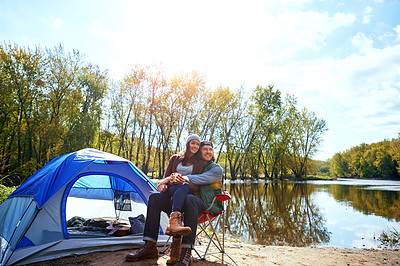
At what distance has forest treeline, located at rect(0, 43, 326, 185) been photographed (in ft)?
41.3

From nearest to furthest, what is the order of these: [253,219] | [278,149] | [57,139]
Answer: [253,219], [57,139], [278,149]

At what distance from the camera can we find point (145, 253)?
2402 mm

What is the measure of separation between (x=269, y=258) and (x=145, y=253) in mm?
1451

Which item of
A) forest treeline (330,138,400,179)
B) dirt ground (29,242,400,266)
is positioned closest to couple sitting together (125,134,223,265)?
dirt ground (29,242,400,266)

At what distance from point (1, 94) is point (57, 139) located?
332 centimetres

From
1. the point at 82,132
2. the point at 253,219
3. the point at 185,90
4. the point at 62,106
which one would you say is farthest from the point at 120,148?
the point at 253,219

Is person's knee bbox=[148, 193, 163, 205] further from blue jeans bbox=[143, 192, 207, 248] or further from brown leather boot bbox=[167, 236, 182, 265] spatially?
brown leather boot bbox=[167, 236, 182, 265]

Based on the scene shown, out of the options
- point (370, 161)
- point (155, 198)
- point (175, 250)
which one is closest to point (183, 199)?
point (155, 198)

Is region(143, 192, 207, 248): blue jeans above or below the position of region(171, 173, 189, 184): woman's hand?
below

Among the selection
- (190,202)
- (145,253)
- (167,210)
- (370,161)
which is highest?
(370,161)

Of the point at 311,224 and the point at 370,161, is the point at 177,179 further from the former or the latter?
the point at 370,161

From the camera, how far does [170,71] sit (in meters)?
17.1

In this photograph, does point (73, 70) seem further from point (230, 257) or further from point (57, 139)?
point (230, 257)

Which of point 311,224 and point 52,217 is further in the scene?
point 311,224
